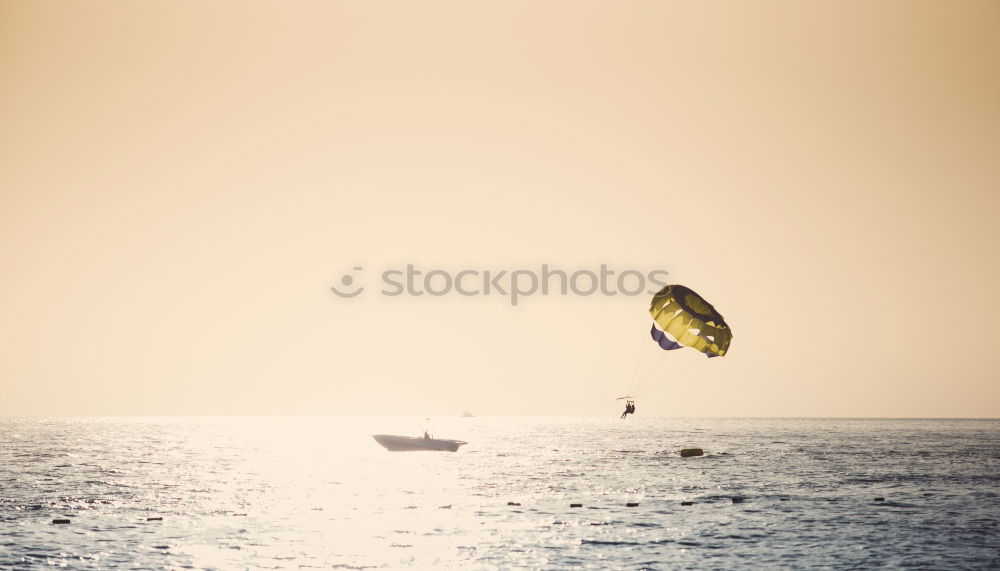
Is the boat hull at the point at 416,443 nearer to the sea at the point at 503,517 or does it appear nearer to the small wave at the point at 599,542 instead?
the sea at the point at 503,517

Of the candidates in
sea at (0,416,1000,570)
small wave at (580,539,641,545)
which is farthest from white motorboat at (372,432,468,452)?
small wave at (580,539,641,545)

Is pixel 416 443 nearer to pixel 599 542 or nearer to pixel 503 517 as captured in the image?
pixel 503 517

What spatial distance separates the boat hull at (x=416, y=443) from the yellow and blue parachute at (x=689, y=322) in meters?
55.4

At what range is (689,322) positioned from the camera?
6894cm

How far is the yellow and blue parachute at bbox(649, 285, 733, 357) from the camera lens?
68438 mm

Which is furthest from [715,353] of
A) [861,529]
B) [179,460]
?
[179,460]

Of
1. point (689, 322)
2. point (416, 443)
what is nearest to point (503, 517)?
point (689, 322)

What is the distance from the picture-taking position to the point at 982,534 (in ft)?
164

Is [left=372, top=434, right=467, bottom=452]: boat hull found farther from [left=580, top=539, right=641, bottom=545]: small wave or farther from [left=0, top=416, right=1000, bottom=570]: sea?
[left=580, top=539, right=641, bottom=545]: small wave

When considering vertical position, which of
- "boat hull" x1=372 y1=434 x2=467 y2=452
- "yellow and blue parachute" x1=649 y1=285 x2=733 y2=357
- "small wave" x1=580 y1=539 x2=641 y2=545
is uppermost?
"yellow and blue parachute" x1=649 y1=285 x2=733 y2=357

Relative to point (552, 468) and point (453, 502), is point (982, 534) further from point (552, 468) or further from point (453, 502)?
point (552, 468)

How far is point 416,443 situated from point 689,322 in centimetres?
6310

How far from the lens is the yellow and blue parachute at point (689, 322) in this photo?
68.4 metres

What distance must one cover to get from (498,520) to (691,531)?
38.7 feet
